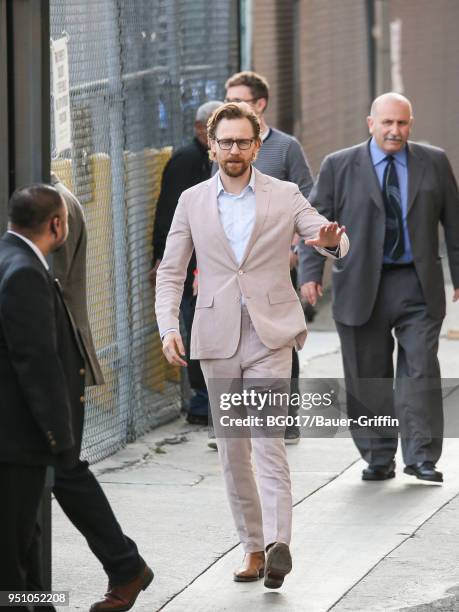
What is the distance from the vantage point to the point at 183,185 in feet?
29.3

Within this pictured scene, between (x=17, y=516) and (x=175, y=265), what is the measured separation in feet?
5.31

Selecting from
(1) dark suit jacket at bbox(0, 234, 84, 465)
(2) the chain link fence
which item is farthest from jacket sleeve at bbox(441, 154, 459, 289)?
(1) dark suit jacket at bbox(0, 234, 84, 465)

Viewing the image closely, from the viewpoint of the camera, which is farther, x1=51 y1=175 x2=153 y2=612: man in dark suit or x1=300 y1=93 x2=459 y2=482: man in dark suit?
x1=300 y1=93 x2=459 y2=482: man in dark suit

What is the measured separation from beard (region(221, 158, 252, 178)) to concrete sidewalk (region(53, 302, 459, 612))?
1622mm

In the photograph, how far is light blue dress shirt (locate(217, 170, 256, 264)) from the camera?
5.89 m

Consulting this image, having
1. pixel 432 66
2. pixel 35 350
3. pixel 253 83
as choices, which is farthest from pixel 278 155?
pixel 432 66

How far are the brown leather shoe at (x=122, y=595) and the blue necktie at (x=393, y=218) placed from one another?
2.81 m

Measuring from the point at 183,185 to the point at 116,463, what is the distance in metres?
1.71

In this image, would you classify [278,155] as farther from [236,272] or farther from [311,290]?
[236,272]

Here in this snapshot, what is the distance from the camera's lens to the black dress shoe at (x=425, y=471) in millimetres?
7676

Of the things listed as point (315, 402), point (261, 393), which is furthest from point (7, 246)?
point (315, 402)

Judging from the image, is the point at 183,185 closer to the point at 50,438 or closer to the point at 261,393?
the point at 261,393

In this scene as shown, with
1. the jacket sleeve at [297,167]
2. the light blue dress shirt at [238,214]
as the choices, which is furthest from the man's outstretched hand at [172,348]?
the jacket sleeve at [297,167]

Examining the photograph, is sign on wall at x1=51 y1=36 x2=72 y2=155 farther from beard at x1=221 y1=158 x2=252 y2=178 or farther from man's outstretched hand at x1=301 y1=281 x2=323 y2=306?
beard at x1=221 y1=158 x2=252 y2=178
